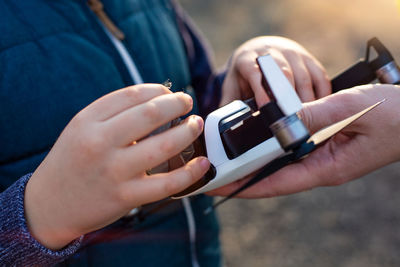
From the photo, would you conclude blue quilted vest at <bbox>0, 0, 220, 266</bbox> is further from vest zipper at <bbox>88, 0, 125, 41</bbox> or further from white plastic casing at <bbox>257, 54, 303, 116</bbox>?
white plastic casing at <bbox>257, 54, 303, 116</bbox>

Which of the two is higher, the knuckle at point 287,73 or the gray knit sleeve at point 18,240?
Answer: the knuckle at point 287,73

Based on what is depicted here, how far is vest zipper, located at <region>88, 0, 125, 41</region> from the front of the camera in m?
0.68

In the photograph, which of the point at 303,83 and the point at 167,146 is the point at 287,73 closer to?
the point at 303,83

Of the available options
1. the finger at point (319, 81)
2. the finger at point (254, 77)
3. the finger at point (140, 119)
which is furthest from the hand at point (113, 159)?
the finger at point (319, 81)

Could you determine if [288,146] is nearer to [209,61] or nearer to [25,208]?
[25,208]

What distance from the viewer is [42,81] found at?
60 centimetres

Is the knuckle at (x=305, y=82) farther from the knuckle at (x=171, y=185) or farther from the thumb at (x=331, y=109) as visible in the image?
the knuckle at (x=171, y=185)

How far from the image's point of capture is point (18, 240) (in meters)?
0.44

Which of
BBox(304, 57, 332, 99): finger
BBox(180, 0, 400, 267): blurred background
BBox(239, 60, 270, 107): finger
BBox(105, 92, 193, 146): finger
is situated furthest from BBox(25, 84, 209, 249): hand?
BBox(180, 0, 400, 267): blurred background

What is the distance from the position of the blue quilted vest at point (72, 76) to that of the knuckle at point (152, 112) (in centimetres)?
25

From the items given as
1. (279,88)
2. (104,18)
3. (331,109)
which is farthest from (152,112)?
(104,18)

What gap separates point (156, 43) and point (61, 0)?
211 mm

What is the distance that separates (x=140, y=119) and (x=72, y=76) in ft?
1.02

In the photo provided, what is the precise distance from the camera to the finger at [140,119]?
0.37 m
